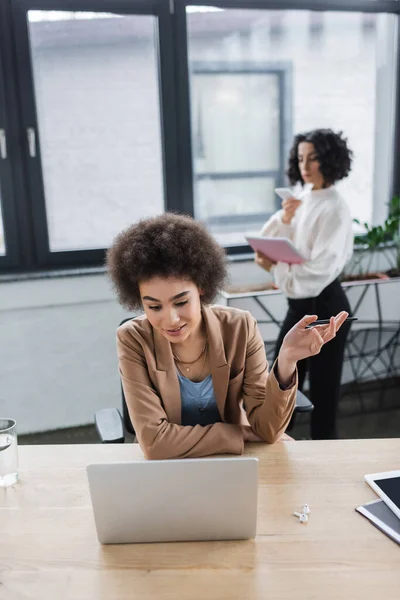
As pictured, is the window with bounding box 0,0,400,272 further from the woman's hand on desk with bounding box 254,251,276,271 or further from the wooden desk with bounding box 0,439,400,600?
the wooden desk with bounding box 0,439,400,600

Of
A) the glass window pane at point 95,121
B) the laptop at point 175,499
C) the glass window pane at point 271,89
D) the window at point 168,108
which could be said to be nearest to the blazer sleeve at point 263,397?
the laptop at point 175,499

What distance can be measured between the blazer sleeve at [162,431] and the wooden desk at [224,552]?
12 centimetres

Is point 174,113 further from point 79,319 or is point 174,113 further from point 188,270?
point 188,270

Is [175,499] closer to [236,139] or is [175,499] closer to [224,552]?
[224,552]

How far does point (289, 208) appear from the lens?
8.40ft

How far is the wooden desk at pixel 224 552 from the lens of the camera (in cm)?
92

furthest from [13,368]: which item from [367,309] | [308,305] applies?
[367,309]

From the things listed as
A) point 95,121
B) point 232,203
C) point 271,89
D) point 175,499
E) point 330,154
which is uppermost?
point 271,89

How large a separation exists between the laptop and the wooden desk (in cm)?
3

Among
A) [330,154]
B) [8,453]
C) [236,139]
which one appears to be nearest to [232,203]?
[236,139]

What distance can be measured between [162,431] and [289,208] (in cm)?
148

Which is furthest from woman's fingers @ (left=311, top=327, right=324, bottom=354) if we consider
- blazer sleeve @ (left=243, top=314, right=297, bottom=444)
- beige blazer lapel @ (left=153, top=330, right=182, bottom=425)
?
beige blazer lapel @ (left=153, top=330, right=182, bottom=425)

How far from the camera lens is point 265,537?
1032mm

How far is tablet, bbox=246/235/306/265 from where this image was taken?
227 cm
